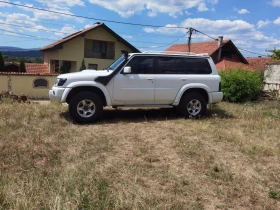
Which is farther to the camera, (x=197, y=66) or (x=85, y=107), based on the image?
(x=197, y=66)

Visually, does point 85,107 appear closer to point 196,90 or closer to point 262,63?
point 196,90

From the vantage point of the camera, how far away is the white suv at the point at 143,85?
276 inches

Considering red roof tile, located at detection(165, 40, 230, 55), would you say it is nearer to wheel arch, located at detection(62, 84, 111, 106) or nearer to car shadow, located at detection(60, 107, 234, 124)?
car shadow, located at detection(60, 107, 234, 124)

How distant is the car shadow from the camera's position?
766 cm

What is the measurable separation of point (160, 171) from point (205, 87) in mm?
4280

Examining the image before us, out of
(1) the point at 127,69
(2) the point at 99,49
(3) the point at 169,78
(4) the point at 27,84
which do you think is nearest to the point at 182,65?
(3) the point at 169,78

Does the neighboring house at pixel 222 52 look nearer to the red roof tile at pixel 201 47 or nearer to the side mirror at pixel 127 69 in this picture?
the red roof tile at pixel 201 47

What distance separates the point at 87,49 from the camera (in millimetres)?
29672

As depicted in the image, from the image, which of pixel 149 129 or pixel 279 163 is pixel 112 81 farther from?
pixel 279 163

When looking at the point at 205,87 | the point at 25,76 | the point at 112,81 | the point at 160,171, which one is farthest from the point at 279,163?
the point at 25,76

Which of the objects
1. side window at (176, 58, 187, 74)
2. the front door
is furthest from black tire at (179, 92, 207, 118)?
the front door

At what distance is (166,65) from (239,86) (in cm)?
762

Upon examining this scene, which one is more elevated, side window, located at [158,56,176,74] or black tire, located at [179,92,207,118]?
side window, located at [158,56,176,74]

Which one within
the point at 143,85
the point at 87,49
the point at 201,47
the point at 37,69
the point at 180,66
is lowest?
the point at 143,85
